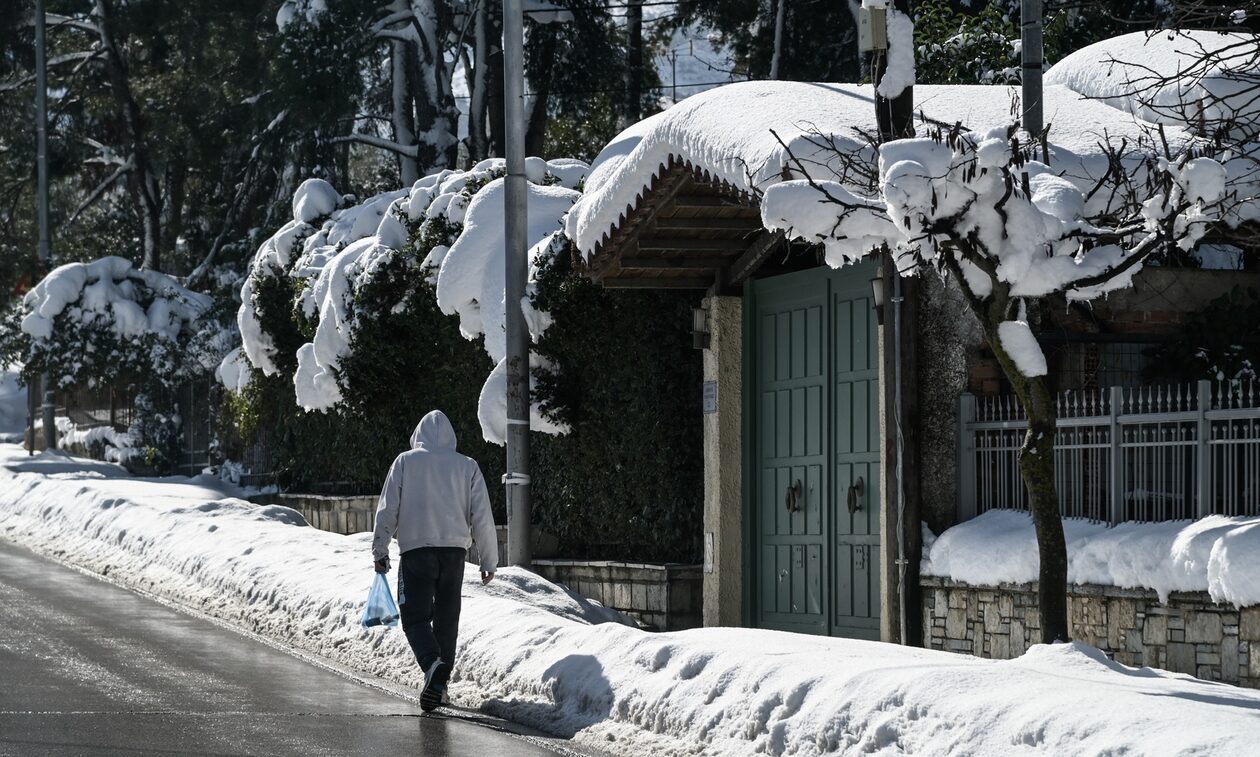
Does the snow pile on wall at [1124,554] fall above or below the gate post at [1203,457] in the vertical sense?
below

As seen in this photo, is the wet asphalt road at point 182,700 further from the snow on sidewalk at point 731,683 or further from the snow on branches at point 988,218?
the snow on branches at point 988,218

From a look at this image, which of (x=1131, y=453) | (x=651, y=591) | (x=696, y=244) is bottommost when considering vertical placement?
(x=651, y=591)

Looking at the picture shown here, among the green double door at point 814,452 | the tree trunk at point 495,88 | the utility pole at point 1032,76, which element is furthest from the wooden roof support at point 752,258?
the tree trunk at point 495,88

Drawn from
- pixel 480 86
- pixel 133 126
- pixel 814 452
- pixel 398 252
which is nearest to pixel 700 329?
pixel 814 452

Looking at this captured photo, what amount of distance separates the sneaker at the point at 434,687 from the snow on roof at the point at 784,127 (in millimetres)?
3674

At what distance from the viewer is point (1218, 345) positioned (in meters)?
12.0

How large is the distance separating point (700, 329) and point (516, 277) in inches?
64.5

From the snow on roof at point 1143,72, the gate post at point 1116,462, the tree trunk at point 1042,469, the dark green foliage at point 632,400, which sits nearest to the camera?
the tree trunk at point 1042,469

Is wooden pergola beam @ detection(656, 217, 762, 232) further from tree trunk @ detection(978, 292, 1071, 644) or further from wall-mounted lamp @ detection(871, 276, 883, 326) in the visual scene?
tree trunk @ detection(978, 292, 1071, 644)

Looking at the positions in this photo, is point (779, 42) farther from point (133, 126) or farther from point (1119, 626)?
point (1119, 626)

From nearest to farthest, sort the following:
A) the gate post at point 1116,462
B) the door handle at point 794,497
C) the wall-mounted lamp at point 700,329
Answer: the gate post at point 1116,462
the door handle at point 794,497
the wall-mounted lamp at point 700,329

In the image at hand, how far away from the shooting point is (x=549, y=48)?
3181 cm

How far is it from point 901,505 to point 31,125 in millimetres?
32721

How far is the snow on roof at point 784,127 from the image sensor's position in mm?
11234
